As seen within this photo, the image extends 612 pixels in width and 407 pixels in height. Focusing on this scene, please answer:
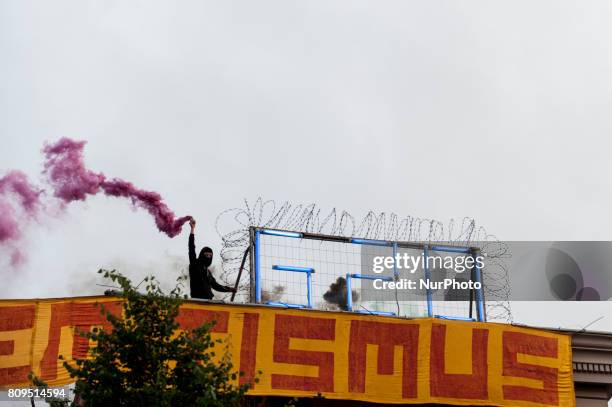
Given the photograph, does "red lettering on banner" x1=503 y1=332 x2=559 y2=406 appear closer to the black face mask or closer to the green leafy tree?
the black face mask

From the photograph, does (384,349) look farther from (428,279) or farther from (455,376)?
(428,279)

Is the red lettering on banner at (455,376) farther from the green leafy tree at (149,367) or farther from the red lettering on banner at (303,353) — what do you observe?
the green leafy tree at (149,367)

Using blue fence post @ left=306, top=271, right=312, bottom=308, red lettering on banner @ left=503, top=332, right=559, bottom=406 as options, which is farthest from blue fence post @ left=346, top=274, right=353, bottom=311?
red lettering on banner @ left=503, top=332, right=559, bottom=406

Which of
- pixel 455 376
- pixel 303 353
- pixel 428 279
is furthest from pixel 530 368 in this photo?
pixel 303 353

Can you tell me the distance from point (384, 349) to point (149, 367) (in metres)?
8.82

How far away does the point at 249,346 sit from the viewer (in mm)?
22641

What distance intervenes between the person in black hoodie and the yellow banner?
206 centimetres

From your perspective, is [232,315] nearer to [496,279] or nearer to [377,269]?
[377,269]

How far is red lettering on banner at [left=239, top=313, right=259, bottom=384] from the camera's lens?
73.5 feet

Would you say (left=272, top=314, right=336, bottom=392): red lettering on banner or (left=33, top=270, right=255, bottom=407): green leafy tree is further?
(left=272, top=314, right=336, bottom=392): red lettering on banner

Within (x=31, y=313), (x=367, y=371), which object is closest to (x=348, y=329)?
(x=367, y=371)

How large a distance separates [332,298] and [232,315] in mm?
4038

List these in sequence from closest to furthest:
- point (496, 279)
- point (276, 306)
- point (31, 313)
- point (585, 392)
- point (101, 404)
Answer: point (101, 404) → point (31, 313) → point (276, 306) → point (585, 392) → point (496, 279)

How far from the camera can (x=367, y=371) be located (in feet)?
77.3
